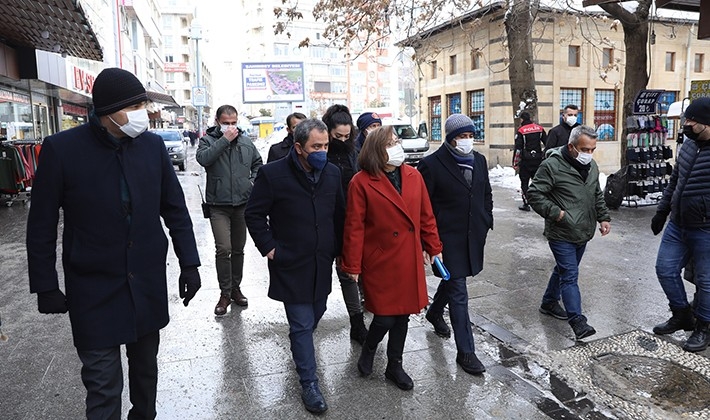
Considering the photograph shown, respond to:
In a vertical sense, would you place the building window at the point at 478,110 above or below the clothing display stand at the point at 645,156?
above

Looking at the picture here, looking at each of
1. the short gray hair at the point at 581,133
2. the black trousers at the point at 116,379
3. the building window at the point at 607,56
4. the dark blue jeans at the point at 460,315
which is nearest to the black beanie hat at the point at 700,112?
the short gray hair at the point at 581,133

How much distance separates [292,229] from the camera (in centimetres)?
368

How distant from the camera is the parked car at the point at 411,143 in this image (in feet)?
73.3

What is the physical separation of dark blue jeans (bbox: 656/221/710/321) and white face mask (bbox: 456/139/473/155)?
2.03 metres

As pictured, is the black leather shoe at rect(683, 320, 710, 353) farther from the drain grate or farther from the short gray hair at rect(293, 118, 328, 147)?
the short gray hair at rect(293, 118, 328, 147)

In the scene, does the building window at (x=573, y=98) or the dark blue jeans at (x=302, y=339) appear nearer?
the dark blue jeans at (x=302, y=339)

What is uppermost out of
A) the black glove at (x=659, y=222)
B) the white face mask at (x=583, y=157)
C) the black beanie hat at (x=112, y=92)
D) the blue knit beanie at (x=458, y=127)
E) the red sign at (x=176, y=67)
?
the red sign at (x=176, y=67)

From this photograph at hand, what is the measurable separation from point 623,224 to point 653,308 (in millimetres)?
4847

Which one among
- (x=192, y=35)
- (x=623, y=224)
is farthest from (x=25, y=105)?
(x=623, y=224)

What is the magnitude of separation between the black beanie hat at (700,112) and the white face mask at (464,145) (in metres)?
1.86

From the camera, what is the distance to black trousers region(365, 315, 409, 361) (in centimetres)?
385

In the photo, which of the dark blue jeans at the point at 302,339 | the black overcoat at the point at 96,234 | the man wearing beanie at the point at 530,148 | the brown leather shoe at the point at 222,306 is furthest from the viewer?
the man wearing beanie at the point at 530,148

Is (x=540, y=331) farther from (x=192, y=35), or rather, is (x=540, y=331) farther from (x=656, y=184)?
(x=192, y=35)

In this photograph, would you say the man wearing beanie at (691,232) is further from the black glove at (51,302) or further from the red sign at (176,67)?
the red sign at (176,67)
